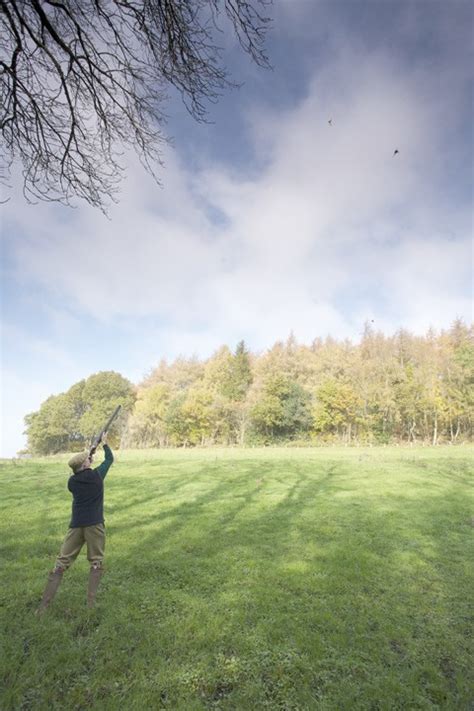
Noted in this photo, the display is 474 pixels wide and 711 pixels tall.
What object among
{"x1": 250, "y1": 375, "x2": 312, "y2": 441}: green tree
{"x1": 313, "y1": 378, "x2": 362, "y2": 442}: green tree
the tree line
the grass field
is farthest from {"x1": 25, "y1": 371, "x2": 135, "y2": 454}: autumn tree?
the grass field

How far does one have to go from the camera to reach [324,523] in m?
13.6

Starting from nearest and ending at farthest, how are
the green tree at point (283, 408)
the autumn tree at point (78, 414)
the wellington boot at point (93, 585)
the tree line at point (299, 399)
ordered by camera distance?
1. the wellington boot at point (93, 585)
2. the tree line at point (299, 399)
3. the green tree at point (283, 408)
4. the autumn tree at point (78, 414)

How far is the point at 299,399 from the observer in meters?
62.1

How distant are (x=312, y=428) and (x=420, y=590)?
184 ft

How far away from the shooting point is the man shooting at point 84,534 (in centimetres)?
742

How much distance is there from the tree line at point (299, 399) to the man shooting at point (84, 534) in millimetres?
53304

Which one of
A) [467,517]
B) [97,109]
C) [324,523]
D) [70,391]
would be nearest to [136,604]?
[324,523]

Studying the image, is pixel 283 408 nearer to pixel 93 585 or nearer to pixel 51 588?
pixel 93 585

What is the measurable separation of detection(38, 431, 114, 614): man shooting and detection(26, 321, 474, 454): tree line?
175 ft

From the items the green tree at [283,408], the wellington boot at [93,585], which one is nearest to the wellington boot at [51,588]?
the wellington boot at [93,585]

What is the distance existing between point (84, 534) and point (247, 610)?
3592 mm

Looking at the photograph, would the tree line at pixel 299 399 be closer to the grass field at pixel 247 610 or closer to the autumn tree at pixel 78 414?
the autumn tree at pixel 78 414

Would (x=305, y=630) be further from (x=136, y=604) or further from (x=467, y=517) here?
(x=467, y=517)

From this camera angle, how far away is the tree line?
2234 inches
